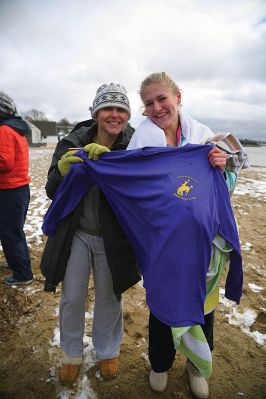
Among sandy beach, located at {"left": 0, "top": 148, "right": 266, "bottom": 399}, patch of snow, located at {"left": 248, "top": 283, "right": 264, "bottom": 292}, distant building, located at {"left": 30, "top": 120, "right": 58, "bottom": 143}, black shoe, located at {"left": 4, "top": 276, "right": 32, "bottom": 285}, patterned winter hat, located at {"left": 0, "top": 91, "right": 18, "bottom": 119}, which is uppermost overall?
distant building, located at {"left": 30, "top": 120, "right": 58, "bottom": 143}

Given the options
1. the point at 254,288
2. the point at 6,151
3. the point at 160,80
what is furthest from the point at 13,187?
the point at 254,288

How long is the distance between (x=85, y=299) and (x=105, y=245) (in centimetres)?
57

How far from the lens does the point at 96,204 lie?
199cm

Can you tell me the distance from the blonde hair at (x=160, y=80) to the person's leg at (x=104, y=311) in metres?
1.23

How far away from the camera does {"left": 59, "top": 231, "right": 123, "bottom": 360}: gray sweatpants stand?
6.57 ft

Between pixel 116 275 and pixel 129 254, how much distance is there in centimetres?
18

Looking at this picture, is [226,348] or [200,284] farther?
[226,348]

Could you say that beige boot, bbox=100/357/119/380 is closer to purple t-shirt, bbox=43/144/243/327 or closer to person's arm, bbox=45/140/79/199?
purple t-shirt, bbox=43/144/243/327

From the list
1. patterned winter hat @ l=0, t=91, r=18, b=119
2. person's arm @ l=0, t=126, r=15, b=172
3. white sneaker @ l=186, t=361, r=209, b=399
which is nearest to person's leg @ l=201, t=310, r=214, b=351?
white sneaker @ l=186, t=361, r=209, b=399

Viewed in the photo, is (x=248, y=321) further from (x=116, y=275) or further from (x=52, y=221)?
(x=52, y=221)

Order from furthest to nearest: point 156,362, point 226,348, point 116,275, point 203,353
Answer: point 226,348 < point 156,362 < point 116,275 < point 203,353

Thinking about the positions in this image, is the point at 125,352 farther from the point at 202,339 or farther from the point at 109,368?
the point at 202,339

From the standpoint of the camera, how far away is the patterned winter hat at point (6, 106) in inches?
113

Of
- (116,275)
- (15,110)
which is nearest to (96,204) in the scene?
(116,275)
